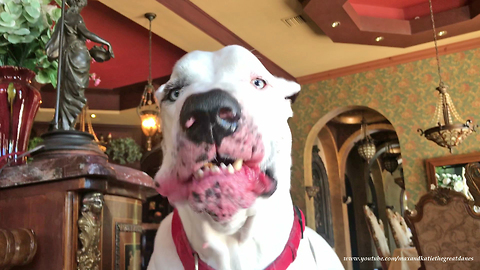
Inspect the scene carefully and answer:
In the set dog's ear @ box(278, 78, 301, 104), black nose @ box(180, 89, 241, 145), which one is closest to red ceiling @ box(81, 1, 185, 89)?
dog's ear @ box(278, 78, 301, 104)

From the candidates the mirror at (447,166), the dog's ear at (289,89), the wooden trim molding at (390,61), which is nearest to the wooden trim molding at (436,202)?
the mirror at (447,166)

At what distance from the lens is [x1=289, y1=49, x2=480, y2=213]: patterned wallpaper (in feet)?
14.0

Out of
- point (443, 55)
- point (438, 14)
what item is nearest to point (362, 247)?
point (443, 55)

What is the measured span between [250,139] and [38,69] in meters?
0.85

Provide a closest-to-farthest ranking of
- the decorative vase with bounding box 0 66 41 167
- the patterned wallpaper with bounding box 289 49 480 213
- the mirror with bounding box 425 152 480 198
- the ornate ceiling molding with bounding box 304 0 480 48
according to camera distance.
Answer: the decorative vase with bounding box 0 66 41 167
the ornate ceiling molding with bounding box 304 0 480 48
the mirror with bounding box 425 152 480 198
the patterned wallpaper with bounding box 289 49 480 213

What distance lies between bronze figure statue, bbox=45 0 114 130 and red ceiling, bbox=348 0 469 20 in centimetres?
330

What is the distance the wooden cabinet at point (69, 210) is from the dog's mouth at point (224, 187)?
0.31 metres

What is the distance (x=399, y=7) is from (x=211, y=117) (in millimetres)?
4019

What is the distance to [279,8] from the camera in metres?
3.49

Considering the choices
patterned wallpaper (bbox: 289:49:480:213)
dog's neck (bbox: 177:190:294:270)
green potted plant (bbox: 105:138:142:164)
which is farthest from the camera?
green potted plant (bbox: 105:138:142:164)

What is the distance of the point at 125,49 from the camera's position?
4312 mm

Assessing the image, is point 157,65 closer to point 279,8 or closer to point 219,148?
point 279,8

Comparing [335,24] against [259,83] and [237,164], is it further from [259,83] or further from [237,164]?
[237,164]

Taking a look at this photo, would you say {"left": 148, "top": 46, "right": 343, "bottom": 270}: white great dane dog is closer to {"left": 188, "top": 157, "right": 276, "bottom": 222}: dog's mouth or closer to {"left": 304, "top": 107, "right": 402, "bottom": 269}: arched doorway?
{"left": 188, "top": 157, "right": 276, "bottom": 222}: dog's mouth
